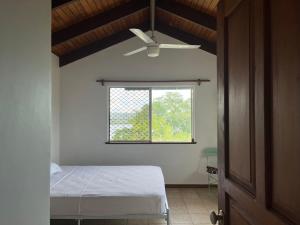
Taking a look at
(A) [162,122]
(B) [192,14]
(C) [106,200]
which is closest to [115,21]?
(B) [192,14]

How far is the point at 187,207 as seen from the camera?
474 cm

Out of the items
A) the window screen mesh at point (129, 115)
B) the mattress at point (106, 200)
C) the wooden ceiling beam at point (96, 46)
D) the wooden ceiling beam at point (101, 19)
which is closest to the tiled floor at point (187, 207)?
the mattress at point (106, 200)

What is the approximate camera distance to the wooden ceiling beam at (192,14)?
4.78 metres

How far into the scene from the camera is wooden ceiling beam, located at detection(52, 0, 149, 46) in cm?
489

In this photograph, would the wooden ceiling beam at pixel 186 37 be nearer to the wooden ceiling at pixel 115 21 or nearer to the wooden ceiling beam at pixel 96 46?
the wooden ceiling at pixel 115 21

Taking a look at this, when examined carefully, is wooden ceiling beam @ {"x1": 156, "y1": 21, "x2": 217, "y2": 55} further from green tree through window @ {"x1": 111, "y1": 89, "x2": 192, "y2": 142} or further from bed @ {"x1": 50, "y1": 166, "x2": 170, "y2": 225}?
bed @ {"x1": 50, "y1": 166, "x2": 170, "y2": 225}
